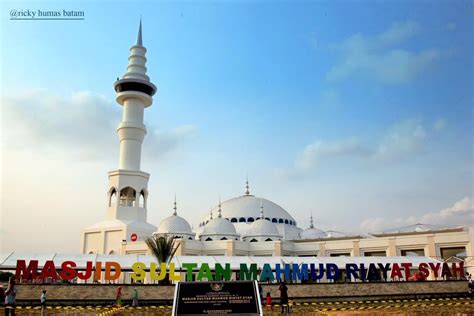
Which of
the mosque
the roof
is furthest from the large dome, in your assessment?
the mosque

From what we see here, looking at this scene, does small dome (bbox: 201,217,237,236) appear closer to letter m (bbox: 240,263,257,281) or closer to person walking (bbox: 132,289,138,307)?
letter m (bbox: 240,263,257,281)

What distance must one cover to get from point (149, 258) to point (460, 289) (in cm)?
2390

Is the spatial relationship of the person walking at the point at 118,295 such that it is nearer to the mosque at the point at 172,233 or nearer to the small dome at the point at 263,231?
the mosque at the point at 172,233

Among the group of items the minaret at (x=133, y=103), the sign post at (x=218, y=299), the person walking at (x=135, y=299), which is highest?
the minaret at (x=133, y=103)

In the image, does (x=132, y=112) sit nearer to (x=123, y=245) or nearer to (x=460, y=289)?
(x=123, y=245)

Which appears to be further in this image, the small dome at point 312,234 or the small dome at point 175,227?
the small dome at point 312,234

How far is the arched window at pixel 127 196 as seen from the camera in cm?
5143

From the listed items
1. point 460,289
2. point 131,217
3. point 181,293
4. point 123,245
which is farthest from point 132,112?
point 181,293

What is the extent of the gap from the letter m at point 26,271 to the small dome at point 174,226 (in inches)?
864

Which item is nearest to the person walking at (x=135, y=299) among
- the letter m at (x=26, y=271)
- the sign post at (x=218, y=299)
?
the letter m at (x=26, y=271)

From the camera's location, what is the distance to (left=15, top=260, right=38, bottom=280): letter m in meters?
28.5

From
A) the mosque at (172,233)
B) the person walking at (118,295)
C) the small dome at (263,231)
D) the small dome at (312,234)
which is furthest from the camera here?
the small dome at (312,234)

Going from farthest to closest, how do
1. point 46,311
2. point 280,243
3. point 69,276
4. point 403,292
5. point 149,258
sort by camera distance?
point 280,243 < point 149,258 < point 403,292 < point 69,276 < point 46,311

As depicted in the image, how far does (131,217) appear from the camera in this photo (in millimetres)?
50344
